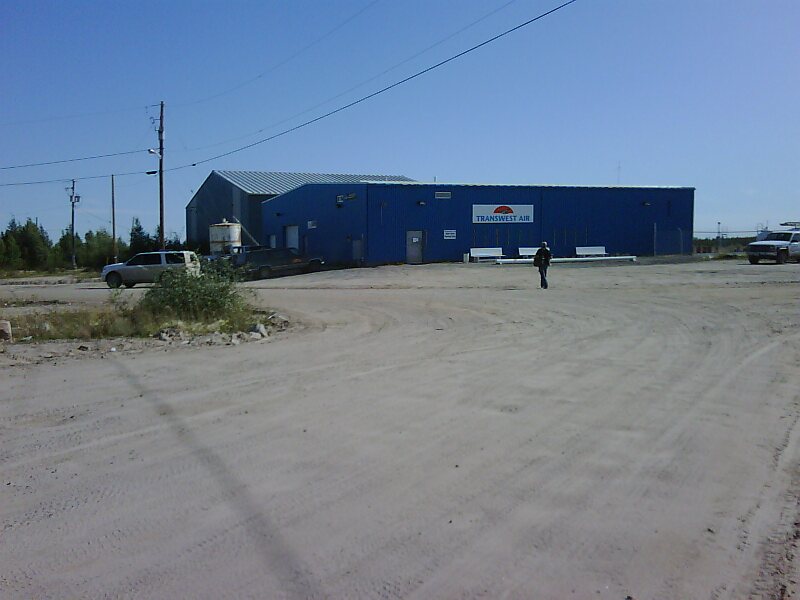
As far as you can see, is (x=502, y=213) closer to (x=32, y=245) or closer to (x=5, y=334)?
(x=5, y=334)

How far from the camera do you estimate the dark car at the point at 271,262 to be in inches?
1601

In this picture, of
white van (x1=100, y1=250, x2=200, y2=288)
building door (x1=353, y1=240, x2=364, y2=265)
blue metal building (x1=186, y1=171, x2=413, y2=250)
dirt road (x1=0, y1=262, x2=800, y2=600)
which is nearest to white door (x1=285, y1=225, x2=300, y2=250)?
blue metal building (x1=186, y1=171, x2=413, y2=250)

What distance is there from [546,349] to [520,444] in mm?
6026

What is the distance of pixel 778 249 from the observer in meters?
42.8

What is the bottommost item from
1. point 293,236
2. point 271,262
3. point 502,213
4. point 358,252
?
point 271,262

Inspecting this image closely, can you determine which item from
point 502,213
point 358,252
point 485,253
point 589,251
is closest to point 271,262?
point 358,252

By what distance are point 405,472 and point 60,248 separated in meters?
78.2

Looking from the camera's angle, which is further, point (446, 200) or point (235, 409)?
point (446, 200)

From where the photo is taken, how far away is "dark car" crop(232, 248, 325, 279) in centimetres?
4066

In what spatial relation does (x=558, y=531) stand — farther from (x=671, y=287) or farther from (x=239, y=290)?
(x=671, y=287)

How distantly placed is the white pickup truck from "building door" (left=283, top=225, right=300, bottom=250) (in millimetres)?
29181

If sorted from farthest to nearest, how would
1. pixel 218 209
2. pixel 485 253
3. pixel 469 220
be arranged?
pixel 218 209
pixel 469 220
pixel 485 253

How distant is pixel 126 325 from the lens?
15.8 meters

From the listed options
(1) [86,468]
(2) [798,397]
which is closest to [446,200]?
(2) [798,397]
